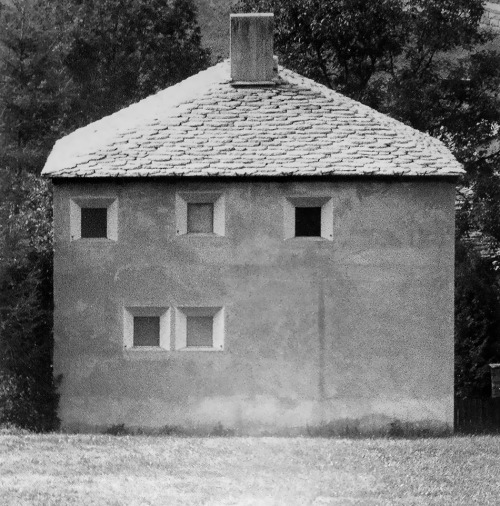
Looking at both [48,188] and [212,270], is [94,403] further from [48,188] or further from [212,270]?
[48,188]

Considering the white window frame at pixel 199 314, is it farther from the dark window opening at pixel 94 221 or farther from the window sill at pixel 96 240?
the dark window opening at pixel 94 221

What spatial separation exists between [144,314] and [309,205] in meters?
3.44

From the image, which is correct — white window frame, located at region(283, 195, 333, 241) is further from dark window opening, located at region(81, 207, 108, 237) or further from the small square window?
dark window opening, located at region(81, 207, 108, 237)

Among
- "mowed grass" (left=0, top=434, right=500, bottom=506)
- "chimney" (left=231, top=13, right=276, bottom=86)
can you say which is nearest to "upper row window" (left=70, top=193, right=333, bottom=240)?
"chimney" (left=231, top=13, right=276, bottom=86)

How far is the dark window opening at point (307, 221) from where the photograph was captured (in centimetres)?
2317

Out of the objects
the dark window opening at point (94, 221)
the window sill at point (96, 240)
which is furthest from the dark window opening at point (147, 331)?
the dark window opening at point (94, 221)

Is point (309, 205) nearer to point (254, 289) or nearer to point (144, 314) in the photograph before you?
point (254, 289)

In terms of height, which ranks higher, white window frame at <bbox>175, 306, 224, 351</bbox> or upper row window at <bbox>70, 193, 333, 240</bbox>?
upper row window at <bbox>70, 193, 333, 240</bbox>

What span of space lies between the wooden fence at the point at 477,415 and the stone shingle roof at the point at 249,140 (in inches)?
218

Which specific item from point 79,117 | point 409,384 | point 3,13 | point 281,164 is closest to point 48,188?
point 3,13

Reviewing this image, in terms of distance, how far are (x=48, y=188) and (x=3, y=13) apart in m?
4.57

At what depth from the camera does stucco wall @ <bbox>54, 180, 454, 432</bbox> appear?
22719mm

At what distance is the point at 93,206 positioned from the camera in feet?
76.0

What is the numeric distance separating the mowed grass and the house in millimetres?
1099
